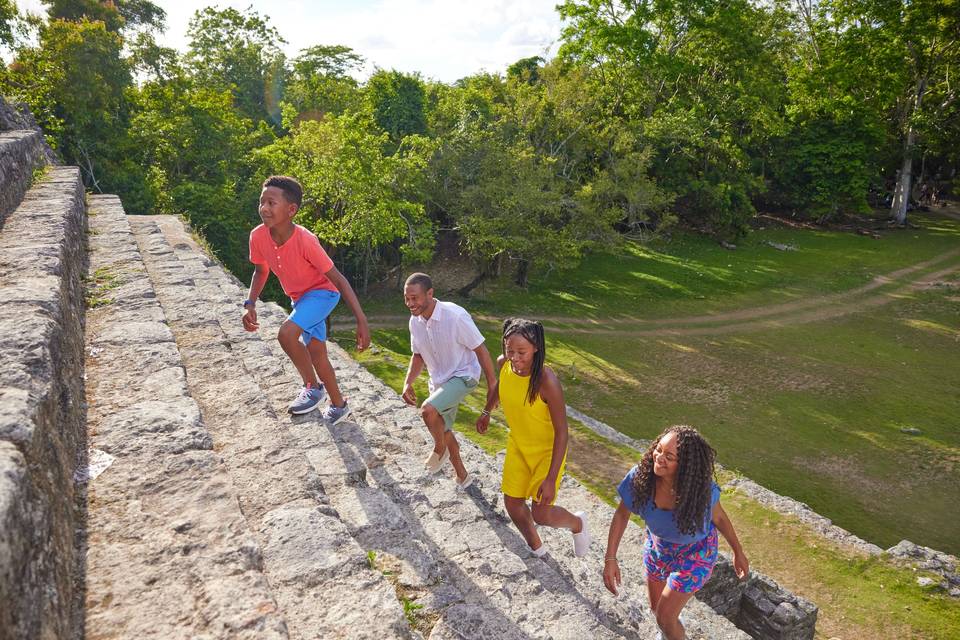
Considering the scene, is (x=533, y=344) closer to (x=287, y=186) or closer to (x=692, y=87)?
(x=287, y=186)

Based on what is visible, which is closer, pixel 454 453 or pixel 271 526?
pixel 271 526

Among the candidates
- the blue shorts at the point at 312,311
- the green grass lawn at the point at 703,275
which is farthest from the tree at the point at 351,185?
the blue shorts at the point at 312,311

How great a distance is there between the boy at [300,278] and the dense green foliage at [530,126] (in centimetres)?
1254

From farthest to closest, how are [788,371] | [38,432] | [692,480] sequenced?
[788,371], [692,480], [38,432]

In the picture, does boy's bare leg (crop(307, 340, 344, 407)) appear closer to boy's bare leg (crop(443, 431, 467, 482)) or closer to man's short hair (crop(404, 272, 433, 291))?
man's short hair (crop(404, 272, 433, 291))

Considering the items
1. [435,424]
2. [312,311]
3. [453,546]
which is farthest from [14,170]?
[453,546]

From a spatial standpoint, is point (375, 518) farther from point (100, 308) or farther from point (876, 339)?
point (876, 339)

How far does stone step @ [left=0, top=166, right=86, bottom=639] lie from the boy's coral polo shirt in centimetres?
141

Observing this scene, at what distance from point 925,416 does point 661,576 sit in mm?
12724

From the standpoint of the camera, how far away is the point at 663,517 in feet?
12.0

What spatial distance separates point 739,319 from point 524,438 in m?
17.7

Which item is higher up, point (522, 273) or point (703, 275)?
point (522, 273)

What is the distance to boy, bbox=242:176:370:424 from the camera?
4.56 m

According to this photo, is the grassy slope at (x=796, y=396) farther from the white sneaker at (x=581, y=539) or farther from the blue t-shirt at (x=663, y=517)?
the blue t-shirt at (x=663, y=517)
